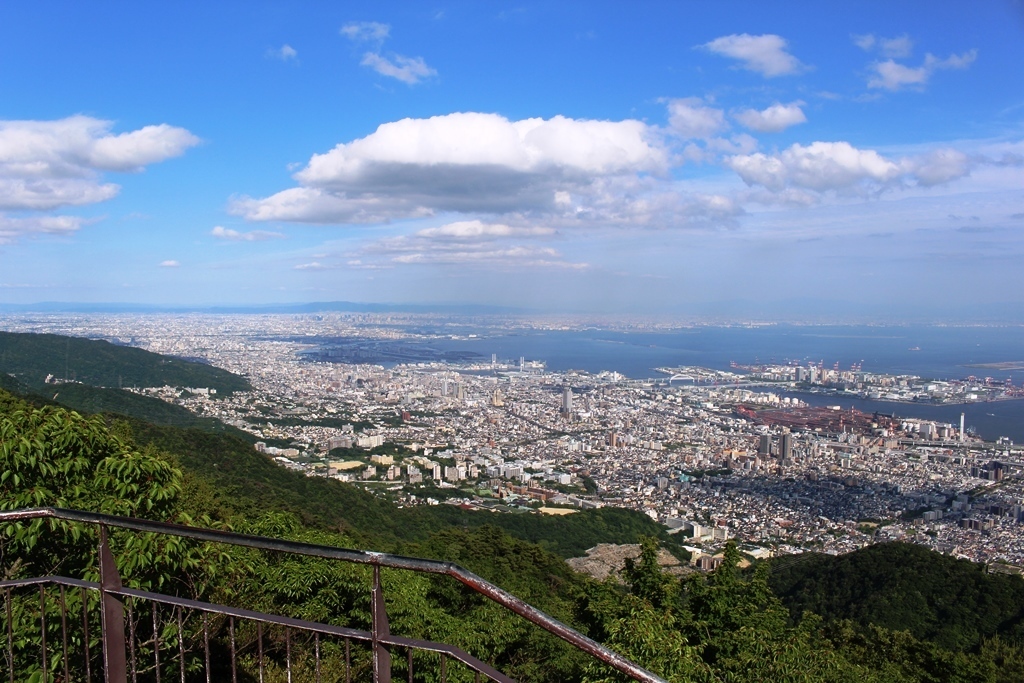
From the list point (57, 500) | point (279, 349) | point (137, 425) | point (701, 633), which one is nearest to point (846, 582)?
point (701, 633)

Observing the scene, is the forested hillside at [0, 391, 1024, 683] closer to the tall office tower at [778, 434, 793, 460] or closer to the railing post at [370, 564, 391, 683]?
the railing post at [370, 564, 391, 683]

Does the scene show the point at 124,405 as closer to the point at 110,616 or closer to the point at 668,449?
the point at 668,449

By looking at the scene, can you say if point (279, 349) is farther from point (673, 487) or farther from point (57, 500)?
point (57, 500)

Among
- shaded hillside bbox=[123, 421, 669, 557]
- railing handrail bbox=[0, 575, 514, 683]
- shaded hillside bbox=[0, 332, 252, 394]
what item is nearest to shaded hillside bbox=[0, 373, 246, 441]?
shaded hillside bbox=[0, 332, 252, 394]

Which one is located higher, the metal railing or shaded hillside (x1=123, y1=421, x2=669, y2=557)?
the metal railing

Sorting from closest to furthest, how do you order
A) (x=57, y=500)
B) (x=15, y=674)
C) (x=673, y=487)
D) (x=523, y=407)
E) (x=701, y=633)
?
(x=15, y=674) < (x=57, y=500) < (x=701, y=633) < (x=673, y=487) < (x=523, y=407)

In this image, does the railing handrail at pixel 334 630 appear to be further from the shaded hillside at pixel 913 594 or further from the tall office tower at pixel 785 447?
the tall office tower at pixel 785 447
